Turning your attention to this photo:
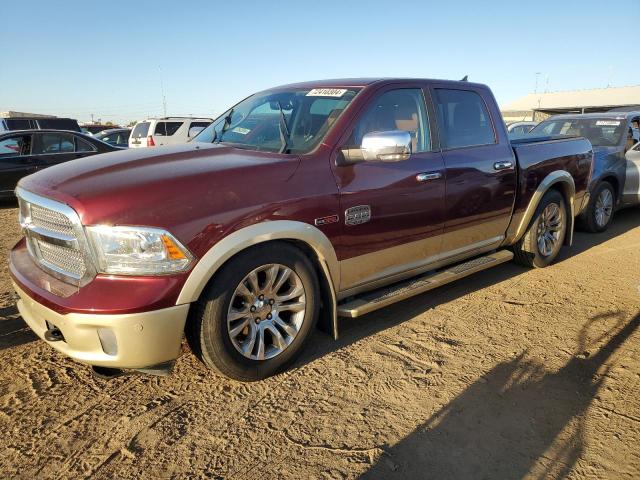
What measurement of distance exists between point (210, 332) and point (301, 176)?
110cm

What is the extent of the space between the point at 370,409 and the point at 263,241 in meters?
1.15

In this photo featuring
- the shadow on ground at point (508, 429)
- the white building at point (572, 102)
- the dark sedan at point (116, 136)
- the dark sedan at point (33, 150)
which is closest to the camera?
the shadow on ground at point (508, 429)

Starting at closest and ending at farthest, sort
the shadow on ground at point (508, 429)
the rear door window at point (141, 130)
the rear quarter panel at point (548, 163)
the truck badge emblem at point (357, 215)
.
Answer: the shadow on ground at point (508, 429)
the truck badge emblem at point (357, 215)
the rear quarter panel at point (548, 163)
the rear door window at point (141, 130)

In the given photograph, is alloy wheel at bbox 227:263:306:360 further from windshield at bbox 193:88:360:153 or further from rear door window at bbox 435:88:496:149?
rear door window at bbox 435:88:496:149

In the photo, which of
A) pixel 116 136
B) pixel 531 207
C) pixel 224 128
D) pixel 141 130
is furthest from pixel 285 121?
pixel 116 136

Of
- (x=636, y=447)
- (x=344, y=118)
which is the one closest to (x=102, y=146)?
(x=344, y=118)

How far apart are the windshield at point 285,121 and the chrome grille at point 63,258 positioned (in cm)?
144

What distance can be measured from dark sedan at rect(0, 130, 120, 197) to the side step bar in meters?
8.08

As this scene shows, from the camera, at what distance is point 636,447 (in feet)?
8.07

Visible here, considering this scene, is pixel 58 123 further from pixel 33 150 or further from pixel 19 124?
pixel 33 150

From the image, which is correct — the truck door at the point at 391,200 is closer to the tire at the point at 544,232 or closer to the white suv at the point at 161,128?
→ the tire at the point at 544,232

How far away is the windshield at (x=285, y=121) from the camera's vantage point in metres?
3.38

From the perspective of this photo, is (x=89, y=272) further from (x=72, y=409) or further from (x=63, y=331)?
(x=72, y=409)

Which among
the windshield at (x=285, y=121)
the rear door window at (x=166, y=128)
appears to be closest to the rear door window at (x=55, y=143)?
the rear door window at (x=166, y=128)
